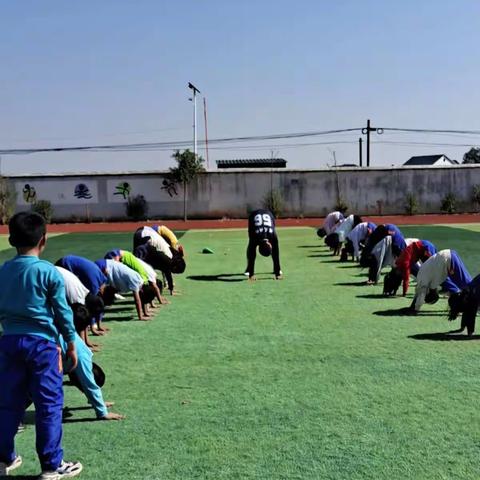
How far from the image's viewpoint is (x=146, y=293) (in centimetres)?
936

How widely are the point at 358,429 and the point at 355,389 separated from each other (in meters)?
0.98

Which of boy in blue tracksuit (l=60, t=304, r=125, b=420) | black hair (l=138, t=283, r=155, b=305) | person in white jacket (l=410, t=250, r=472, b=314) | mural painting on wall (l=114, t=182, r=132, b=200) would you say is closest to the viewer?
boy in blue tracksuit (l=60, t=304, r=125, b=420)

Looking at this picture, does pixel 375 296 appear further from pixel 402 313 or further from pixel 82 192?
pixel 82 192

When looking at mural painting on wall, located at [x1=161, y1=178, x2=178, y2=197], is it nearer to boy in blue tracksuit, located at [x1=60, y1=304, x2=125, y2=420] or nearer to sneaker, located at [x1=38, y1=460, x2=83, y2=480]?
boy in blue tracksuit, located at [x1=60, y1=304, x2=125, y2=420]

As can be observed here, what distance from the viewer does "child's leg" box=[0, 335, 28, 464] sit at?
157 inches

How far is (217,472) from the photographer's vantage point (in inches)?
162

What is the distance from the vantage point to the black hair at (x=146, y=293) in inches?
368

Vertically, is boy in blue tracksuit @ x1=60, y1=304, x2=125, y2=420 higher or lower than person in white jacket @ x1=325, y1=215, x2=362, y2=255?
lower

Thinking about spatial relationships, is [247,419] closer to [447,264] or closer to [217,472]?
[217,472]

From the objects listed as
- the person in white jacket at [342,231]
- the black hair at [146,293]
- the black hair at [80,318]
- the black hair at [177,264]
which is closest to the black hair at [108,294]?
the black hair at [146,293]

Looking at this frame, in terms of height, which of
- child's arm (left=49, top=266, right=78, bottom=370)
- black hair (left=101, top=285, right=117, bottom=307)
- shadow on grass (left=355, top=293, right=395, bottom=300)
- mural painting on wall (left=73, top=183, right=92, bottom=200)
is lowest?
shadow on grass (left=355, top=293, right=395, bottom=300)

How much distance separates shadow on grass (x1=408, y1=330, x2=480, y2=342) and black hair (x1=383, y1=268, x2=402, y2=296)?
2524mm

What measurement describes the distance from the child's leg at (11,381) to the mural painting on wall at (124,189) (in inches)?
1322

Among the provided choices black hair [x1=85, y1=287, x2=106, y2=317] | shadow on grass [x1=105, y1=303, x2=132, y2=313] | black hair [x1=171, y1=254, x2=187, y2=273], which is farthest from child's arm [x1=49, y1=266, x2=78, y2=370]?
black hair [x1=171, y1=254, x2=187, y2=273]
